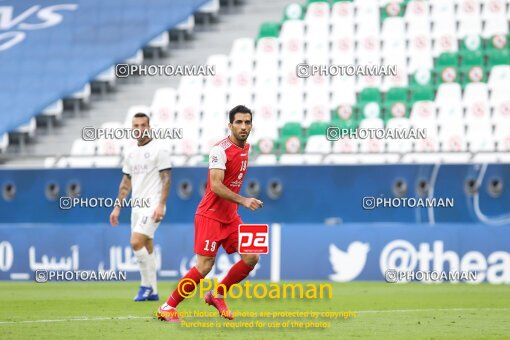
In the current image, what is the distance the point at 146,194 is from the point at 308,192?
18.7 feet

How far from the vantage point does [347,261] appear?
1792cm

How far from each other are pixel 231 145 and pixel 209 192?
525 mm

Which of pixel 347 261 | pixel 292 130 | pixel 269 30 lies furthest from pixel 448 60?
pixel 347 261

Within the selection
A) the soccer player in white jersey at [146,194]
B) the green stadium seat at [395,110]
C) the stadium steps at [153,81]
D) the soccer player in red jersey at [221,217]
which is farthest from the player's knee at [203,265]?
the stadium steps at [153,81]

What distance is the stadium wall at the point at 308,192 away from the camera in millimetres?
18172

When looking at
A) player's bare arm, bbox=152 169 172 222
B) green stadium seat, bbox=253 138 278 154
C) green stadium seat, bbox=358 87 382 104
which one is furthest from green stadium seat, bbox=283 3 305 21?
player's bare arm, bbox=152 169 172 222

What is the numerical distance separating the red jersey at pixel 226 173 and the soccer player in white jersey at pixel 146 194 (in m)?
2.98

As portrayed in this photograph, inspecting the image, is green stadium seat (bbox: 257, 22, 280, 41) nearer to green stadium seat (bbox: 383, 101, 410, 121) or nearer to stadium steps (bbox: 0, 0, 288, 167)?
stadium steps (bbox: 0, 0, 288, 167)

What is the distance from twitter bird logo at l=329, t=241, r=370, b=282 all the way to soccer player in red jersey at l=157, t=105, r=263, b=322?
738 centimetres

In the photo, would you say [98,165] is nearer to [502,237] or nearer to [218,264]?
[218,264]

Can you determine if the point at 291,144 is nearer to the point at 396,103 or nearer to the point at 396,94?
the point at 396,103

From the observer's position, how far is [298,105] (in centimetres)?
2191

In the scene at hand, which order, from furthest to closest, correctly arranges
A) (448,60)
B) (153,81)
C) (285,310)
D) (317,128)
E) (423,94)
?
(153,81)
(448,60)
(423,94)
(317,128)
(285,310)

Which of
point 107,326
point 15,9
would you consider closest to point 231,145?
point 107,326
